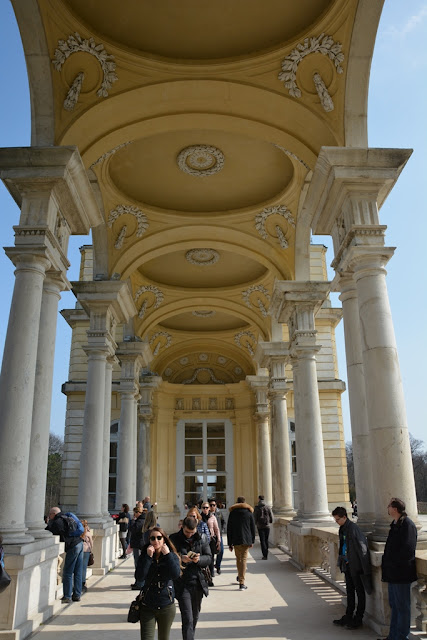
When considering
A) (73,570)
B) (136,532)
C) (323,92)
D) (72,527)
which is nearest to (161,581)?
(72,527)

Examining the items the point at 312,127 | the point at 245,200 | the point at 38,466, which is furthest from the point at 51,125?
the point at 245,200

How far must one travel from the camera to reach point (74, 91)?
302 inches

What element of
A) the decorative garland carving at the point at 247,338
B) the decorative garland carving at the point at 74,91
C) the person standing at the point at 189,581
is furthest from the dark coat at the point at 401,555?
the decorative garland carving at the point at 247,338

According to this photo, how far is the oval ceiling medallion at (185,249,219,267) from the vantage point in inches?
587

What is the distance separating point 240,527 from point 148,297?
9.51 metres

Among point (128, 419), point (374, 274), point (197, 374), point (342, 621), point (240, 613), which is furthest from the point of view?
point (197, 374)

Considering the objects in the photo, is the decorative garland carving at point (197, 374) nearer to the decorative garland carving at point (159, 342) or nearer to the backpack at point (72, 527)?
the decorative garland carving at point (159, 342)

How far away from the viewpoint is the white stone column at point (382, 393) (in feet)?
19.3

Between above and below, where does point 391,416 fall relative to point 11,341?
below

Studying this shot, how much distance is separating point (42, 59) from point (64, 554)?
6.94 metres

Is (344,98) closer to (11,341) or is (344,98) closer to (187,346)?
(11,341)

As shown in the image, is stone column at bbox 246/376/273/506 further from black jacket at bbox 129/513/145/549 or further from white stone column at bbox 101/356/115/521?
black jacket at bbox 129/513/145/549

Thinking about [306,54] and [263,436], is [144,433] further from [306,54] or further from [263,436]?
[306,54]

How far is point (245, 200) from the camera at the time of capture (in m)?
12.2
